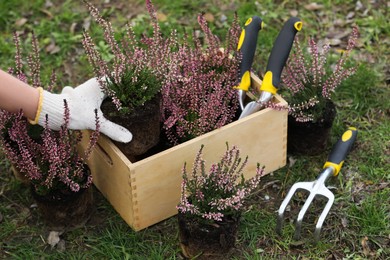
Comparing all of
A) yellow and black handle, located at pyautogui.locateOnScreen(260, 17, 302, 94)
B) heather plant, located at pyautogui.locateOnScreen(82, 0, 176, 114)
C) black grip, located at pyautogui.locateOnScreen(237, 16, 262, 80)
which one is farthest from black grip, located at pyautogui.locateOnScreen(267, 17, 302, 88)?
heather plant, located at pyautogui.locateOnScreen(82, 0, 176, 114)

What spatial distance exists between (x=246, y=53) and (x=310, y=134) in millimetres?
580

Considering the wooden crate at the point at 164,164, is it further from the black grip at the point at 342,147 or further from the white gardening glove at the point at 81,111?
the black grip at the point at 342,147

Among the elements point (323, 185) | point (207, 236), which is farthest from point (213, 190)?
point (323, 185)

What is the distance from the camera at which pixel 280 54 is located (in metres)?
3.44

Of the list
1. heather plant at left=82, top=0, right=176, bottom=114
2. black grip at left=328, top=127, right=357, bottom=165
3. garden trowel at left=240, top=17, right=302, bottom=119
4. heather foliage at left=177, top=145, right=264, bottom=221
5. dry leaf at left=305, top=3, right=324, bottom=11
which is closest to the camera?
heather foliage at left=177, top=145, right=264, bottom=221

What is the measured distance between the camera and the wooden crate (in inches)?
121

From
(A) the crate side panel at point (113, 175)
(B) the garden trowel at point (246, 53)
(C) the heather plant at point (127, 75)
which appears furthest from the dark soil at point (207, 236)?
(B) the garden trowel at point (246, 53)

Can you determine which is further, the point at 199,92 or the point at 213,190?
the point at 199,92

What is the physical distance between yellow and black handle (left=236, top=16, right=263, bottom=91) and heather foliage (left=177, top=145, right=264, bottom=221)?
0.58 metres

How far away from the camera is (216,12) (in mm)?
4777

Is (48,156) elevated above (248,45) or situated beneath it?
situated beneath

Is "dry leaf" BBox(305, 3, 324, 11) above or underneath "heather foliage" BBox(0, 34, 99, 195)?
underneath

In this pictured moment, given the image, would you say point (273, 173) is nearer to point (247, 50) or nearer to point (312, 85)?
Answer: point (312, 85)

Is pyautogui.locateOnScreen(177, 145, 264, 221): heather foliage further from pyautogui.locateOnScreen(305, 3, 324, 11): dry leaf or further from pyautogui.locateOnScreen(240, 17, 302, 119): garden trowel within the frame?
pyautogui.locateOnScreen(305, 3, 324, 11): dry leaf
